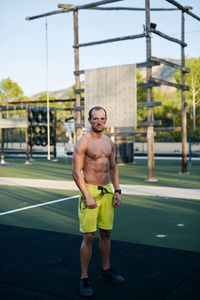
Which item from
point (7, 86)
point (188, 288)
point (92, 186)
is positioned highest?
point (7, 86)

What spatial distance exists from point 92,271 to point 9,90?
69.5 meters

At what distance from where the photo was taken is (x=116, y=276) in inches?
160

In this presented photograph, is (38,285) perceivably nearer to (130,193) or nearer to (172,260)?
(172,260)

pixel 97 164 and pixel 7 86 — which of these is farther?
pixel 7 86

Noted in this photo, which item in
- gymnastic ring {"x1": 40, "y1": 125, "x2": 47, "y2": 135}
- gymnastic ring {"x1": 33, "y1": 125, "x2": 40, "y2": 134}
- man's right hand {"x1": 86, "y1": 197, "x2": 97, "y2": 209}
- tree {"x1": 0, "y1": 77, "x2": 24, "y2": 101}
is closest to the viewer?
man's right hand {"x1": 86, "y1": 197, "x2": 97, "y2": 209}

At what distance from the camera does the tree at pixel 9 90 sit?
2763 inches

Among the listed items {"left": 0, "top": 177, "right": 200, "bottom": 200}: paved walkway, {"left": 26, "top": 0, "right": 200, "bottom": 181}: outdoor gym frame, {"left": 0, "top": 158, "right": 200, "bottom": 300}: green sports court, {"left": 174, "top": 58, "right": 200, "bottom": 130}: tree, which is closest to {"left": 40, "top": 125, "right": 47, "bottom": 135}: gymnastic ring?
{"left": 26, "top": 0, "right": 200, "bottom": 181}: outdoor gym frame

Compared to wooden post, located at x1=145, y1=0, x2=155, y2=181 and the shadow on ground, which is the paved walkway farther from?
the shadow on ground

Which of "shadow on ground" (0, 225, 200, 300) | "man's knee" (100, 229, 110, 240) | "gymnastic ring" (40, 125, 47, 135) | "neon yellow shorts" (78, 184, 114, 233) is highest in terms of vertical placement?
"gymnastic ring" (40, 125, 47, 135)

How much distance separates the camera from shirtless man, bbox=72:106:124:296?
3.94 meters

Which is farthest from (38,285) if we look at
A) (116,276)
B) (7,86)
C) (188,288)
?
(7,86)

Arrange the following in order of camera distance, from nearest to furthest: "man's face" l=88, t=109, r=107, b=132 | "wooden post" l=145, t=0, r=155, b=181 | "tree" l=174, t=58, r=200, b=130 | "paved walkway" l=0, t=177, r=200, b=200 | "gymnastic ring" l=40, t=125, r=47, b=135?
"man's face" l=88, t=109, r=107, b=132
"paved walkway" l=0, t=177, r=200, b=200
"wooden post" l=145, t=0, r=155, b=181
"gymnastic ring" l=40, t=125, r=47, b=135
"tree" l=174, t=58, r=200, b=130

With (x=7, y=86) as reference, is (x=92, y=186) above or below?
below

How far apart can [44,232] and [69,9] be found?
1107cm
